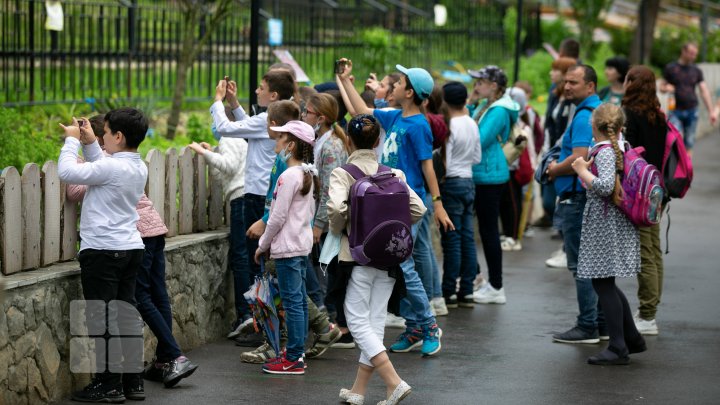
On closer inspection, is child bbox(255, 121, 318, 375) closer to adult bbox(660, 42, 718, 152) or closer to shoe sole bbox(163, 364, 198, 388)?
shoe sole bbox(163, 364, 198, 388)

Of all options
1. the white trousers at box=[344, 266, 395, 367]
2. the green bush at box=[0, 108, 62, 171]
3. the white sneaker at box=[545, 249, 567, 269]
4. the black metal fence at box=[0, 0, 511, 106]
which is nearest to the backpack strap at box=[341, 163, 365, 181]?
the white trousers at box=[344, 266, 395, 367]

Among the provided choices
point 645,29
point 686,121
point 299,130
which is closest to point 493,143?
point 299,130

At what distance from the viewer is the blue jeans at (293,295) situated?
6.95 metres

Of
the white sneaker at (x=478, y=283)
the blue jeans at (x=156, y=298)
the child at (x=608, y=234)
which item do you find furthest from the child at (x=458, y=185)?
the blue jeans at (x=156, y=298)

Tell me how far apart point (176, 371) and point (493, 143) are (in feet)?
12.6

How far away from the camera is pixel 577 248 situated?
8016mm

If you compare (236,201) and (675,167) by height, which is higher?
(675,167)

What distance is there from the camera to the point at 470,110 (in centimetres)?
1015

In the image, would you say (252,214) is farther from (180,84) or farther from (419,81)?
(180,84)

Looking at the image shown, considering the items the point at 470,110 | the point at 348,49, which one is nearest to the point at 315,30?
the point at 348,49

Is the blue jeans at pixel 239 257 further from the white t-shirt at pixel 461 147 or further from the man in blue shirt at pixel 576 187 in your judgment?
the man in blue shirt at pixel 576 187

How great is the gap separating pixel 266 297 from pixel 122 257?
1.30m

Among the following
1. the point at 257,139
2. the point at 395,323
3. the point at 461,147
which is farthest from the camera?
the point at 461,147

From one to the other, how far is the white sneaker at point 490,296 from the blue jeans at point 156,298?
3.42 meters
